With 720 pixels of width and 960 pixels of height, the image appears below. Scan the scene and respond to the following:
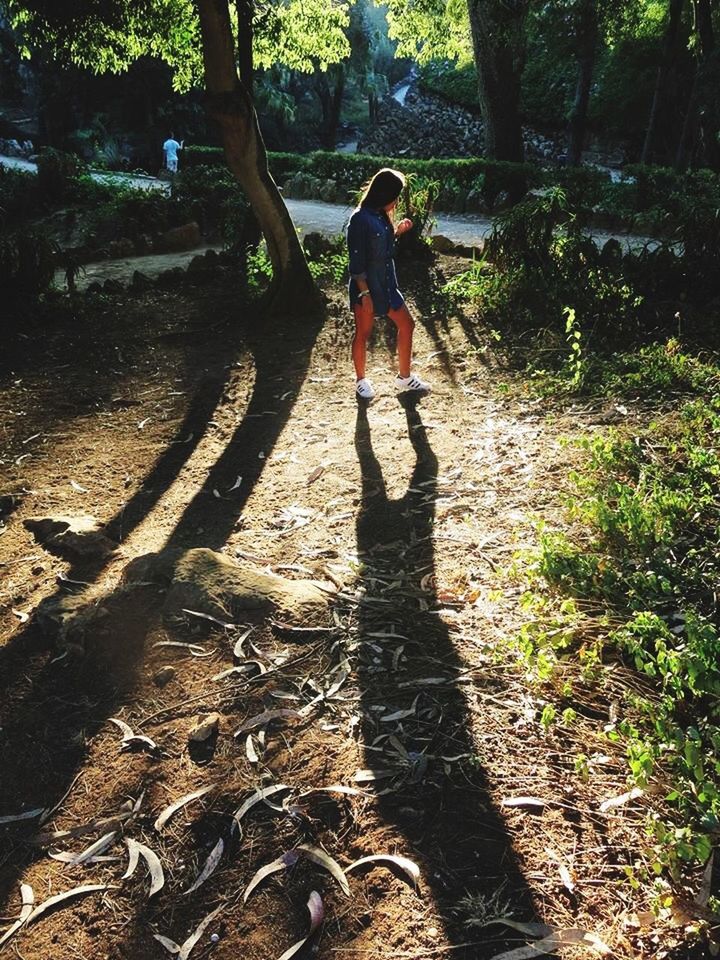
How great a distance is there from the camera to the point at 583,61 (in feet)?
56.5

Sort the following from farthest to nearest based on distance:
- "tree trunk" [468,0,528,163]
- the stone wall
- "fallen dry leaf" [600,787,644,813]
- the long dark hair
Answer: the stone wall, "tree trunk" [468,0,528,163], the long dark hair, "fallen dry leaf" [600,787,644,813]

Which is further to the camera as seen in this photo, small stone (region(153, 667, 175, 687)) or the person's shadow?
small stone (region(153, 667, 175, 687))

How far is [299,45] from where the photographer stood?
10008mm

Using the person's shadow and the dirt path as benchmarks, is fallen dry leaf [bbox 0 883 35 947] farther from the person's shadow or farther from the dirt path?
the person's shadow

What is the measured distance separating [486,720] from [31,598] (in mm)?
2275

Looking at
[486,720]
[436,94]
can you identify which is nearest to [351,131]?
[436,94]

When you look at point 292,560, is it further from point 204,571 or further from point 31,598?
point 31,598

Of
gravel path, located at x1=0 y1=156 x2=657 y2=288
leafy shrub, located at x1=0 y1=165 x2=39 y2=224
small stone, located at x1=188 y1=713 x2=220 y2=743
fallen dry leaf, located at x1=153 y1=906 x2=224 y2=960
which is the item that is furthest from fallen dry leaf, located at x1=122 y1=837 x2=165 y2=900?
leafy shrub, located at x1=0 y1=165 x2=39 y2=224

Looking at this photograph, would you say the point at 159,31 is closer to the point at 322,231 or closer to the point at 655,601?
the point at 322,231

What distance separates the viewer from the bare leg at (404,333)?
5227 millimetres

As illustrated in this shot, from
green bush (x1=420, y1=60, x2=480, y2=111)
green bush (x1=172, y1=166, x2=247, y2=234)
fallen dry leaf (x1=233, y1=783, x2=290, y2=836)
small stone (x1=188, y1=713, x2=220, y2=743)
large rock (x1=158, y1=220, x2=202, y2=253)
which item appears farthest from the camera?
green bush (x1=420, y1=60, x2=480, y2=111)

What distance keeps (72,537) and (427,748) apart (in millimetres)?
2361

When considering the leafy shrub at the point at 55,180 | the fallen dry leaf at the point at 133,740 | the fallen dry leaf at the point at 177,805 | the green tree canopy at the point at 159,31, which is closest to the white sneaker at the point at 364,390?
the fallen dry leaf at the point at 133,740

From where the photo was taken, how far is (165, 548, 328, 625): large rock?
295 cm
